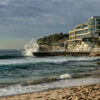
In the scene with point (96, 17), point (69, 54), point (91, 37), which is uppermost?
point (96, 17)

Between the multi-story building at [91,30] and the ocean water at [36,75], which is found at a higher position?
the multi-story building at [91,30]

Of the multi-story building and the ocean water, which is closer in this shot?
the ocean water

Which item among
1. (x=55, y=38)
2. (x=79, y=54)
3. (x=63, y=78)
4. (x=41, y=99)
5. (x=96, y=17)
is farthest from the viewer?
(x=55, y=38)

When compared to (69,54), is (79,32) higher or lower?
higher

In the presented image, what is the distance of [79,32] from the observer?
81.4m

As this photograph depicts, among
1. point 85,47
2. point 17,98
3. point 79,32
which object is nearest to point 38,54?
point 85,47

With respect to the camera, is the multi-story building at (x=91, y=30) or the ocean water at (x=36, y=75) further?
the multi-story building at (x=91, y=30)

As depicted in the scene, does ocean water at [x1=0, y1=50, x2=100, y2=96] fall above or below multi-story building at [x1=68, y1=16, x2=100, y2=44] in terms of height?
below

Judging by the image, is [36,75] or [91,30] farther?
[91,30]

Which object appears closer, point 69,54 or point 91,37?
point 69,54

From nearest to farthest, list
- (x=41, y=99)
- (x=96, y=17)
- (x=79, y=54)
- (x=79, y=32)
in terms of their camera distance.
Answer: (x=41, y=99), (x=79, y=54), (x=96, y=17), (x=79, y=32)

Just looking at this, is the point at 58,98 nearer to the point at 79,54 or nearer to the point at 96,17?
the point at 79,54

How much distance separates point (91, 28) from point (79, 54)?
60.8 ft

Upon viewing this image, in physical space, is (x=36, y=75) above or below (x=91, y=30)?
below
